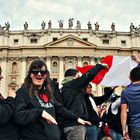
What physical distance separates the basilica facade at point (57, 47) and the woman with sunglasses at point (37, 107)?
1424 inches

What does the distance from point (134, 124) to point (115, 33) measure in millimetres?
39166

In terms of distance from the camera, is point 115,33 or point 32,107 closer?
point 32,107

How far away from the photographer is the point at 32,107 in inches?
137

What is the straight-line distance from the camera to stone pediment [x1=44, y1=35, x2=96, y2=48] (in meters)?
40.3

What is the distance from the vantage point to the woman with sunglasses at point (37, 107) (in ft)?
10.9

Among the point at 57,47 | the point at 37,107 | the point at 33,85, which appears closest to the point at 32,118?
the point at 37,107

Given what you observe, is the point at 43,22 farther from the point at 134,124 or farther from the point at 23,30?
the point at 134,124

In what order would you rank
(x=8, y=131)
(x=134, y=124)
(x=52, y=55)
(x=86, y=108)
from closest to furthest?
(x=8, y=131) < (x=134, y=124) < (x=86, y=108) < (x=52, y=55)

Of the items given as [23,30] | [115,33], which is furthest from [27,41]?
[115,33]

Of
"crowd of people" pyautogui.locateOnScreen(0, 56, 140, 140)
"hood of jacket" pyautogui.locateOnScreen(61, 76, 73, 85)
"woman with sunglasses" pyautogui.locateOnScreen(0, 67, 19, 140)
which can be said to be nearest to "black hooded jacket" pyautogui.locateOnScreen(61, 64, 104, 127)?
"crowd of people" pyautogui.locateOnScreen(0, 56, 140, 140)

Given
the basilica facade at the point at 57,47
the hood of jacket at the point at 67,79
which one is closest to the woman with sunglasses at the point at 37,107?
the hood of jacket at the point at 67,79

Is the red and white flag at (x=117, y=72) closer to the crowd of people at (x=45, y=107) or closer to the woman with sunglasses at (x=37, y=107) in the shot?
the crowd of people at (x=45, y=107)

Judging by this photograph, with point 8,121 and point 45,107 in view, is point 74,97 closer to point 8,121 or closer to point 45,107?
point 45,107

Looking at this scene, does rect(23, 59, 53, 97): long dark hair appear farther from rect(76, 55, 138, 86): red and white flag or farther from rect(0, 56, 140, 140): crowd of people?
rect(76, 55, 138, 86): red and white flag
